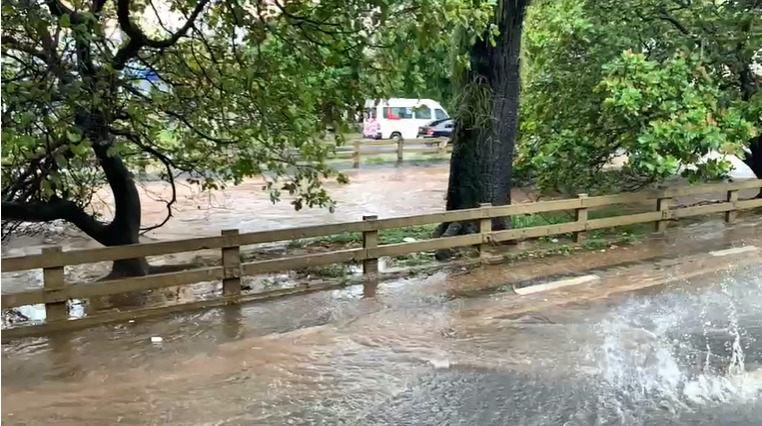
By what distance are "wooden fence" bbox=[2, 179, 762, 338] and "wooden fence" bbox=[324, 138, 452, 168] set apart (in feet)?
56.8

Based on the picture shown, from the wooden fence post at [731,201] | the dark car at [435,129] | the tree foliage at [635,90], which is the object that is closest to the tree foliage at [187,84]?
the tree foliage at [635,90]

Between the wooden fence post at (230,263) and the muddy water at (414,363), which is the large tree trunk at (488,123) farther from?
the wooden fence post at (230,263)

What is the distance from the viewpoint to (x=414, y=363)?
6.24 metres

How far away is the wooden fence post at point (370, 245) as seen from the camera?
9.07 m

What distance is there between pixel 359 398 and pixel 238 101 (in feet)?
13.9

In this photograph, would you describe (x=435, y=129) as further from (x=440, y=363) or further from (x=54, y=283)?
(x=440, y=363)

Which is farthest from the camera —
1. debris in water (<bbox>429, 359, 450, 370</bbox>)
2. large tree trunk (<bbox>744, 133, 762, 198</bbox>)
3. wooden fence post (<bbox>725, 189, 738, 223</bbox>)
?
large tree trunk (<bbox>744, 133, 762, 198</bbox>)

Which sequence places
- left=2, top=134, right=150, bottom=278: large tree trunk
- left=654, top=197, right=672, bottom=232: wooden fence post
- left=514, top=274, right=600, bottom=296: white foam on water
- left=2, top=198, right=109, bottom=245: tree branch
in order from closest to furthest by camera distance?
1. left=2, top=198, right=109, bottom=245: tree branch
2. left=514, top=274, right=600, bottom=296: white foam on water
3. left=2, top=134, right=150, bottom=278: large tree trunk
4. left=654, top=197, right=672, bottom=232: wooden fence post

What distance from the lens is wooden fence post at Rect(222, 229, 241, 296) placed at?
794 centimetres

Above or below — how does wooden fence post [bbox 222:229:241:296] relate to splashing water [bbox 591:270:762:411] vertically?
above

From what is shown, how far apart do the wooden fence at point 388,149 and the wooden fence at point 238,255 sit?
1730cm

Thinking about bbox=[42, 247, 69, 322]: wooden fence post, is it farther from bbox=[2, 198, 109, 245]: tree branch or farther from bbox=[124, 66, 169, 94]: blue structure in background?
bbox=[124, 66, 169, 94]: blue structure in background

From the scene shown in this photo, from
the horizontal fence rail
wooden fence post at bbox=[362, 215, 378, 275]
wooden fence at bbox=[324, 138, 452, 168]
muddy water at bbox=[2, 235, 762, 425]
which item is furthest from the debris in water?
wooden fence at bbox=[324, 138, 452, 168]

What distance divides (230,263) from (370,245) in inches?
74.0
